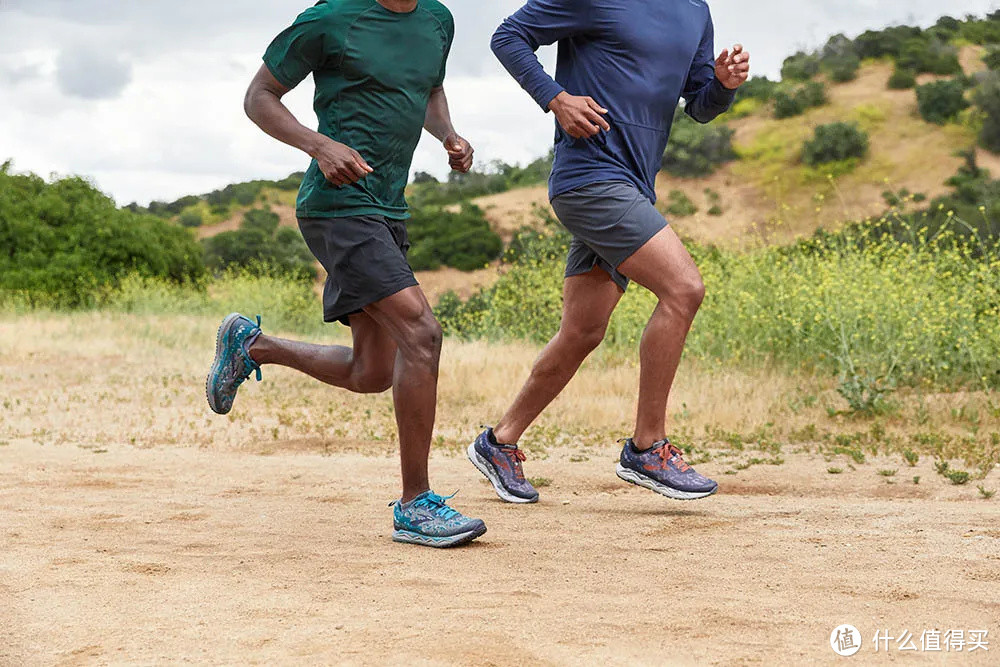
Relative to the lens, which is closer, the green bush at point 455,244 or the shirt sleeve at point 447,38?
the shirt sleeve at point 447,38

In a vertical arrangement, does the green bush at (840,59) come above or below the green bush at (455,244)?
above

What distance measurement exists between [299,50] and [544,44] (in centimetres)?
118

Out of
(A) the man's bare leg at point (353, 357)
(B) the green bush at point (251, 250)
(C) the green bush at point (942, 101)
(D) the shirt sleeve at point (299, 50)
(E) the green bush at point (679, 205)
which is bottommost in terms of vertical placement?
(A) the man's bare leg at point (353, 357)

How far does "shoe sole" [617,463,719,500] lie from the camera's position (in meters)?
4.75

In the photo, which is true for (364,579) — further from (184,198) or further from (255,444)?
(184,198)

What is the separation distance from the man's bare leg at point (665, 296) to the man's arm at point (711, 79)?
2.48 ft

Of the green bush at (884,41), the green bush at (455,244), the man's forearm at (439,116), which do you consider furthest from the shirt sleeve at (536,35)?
the green bush at (884,41)

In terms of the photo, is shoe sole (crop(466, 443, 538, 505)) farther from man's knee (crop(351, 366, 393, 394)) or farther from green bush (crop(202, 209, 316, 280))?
green bush (crop(202, 209, 316, 280))

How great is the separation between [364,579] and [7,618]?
104 centimetres

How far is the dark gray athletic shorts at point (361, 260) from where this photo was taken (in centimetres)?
411

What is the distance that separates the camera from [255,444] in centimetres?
757

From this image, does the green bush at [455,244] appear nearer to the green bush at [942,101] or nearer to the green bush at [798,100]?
the green bush at [798,100]
